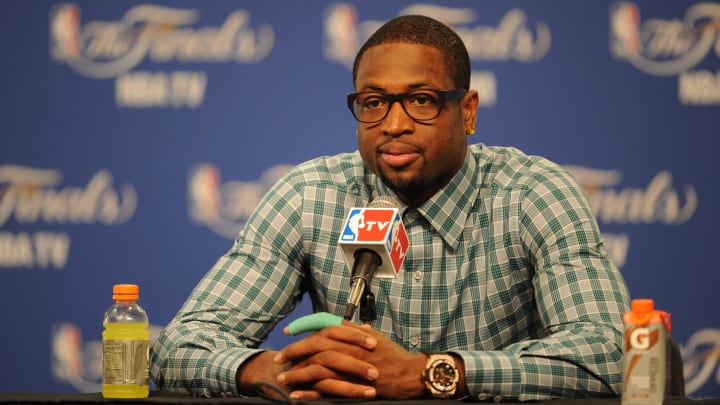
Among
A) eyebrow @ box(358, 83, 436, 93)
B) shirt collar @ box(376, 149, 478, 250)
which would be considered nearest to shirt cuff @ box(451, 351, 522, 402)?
shirt collar @ box(376, 149, 478, 250)

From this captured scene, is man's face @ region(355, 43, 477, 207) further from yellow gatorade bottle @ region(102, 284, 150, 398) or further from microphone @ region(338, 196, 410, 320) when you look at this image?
yellow gatorade bottle @ region(102, 284, 150, 398)

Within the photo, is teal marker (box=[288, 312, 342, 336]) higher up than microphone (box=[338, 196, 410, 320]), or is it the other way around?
microphone (box=[338, 196, 410, 320])

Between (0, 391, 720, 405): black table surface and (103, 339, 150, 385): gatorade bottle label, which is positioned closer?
(0, 391, 720, 405): black table surface

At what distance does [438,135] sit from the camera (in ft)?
8.43

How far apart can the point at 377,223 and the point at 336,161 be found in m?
0.81

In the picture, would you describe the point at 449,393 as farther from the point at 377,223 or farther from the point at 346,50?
the point at 346,50

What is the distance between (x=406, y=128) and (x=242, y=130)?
147 centimetres

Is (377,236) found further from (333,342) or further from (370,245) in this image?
(333,342)

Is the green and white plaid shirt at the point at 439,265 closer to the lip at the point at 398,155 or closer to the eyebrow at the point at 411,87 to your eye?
the lip at the point at 398,155

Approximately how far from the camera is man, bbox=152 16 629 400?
2.35 meters

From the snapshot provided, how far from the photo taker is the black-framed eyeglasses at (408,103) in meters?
2.53

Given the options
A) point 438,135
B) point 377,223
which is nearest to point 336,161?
point 438,135

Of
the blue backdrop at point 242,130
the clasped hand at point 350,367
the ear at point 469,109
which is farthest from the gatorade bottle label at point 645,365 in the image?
the blue backdrop at point 242,130

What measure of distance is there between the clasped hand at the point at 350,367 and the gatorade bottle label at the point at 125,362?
0.28 metres
